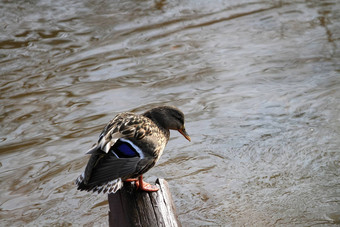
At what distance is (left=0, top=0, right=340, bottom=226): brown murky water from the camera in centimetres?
545

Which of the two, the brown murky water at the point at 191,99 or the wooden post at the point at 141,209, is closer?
the wooden post at the point at 141,209

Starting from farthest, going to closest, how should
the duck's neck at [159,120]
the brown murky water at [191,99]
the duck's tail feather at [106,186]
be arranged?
the brown murky water at [191,99] < the duck's neck at [159,120] < the duck's tail feather at [106,186]

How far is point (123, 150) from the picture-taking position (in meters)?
3.65

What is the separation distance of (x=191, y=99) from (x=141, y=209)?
4053 millimetres

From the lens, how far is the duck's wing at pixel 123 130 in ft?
11.6

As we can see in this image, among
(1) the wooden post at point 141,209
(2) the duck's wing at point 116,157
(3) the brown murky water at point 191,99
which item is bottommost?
(3) the brown murky water at point 191,99

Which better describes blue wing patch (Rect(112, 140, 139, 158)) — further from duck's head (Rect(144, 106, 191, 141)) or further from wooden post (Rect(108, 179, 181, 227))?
duck's head (Rect(144, 106, 191, 141))

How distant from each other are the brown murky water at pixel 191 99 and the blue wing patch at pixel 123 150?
1717 mm

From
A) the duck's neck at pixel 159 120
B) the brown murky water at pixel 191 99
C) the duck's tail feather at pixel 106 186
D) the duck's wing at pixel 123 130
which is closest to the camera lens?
the duck's tail feather at pixel 106 186

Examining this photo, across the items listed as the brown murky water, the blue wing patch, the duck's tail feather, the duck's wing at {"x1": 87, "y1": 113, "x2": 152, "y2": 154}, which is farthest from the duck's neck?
the brown murky water

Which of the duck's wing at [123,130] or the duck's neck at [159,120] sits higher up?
the duck's wing at [123,130]

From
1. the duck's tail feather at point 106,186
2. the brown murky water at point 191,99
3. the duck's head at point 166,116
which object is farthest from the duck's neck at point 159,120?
the brown murky water at point 191,99

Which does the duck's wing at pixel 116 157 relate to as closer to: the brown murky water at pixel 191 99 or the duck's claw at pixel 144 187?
the duck's claw at pixel 144 187

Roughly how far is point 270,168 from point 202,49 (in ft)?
11.6
